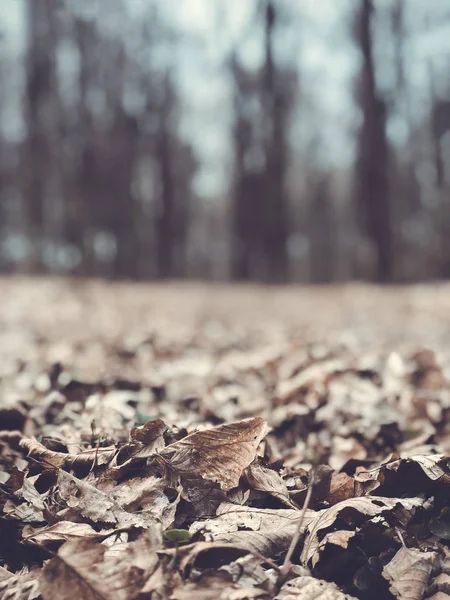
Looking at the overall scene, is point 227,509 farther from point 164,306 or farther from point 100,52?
point 100,52

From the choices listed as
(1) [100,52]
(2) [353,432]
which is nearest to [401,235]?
(1) [100,52]

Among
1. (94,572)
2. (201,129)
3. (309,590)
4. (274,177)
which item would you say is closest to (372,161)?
(274,177)

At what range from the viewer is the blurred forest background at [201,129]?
Answer: 14930 millimetres

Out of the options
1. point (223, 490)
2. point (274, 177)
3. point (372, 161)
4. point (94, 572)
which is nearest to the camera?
point (94, 572)

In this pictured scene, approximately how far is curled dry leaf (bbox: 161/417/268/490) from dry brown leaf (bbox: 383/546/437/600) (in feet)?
1.23

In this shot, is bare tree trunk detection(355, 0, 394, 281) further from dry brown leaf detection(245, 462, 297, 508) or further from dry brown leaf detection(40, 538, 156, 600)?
dry brown leaf detection(40, 538, 156, 600)

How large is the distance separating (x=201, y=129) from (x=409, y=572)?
20075 mm

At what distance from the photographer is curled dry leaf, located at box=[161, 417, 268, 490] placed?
46.6 inches

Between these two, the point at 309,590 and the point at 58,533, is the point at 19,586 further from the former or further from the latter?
the point at 309,590

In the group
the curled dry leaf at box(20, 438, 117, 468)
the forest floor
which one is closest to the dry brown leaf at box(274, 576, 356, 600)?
the forest floor

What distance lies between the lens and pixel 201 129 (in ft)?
64.3

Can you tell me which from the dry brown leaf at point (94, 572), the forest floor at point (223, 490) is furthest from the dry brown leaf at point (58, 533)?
the dry brown leaf at point (94, 572)

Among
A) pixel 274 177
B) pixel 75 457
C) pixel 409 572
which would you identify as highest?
pixel 274 177

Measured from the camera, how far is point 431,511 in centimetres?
113
